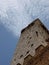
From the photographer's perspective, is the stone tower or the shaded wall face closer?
the shaded wall face

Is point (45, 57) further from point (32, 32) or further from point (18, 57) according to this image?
Answer: point (32, 32)

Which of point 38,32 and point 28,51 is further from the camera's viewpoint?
point 38,32

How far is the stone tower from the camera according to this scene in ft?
88.8

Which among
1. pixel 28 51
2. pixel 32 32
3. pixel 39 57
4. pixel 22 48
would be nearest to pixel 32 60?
pixel 39 57

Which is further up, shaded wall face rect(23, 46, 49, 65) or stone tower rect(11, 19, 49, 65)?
stone tower rect(11, 19, 49, 65)

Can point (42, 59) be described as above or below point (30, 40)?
below

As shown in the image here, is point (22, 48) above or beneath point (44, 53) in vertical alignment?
above

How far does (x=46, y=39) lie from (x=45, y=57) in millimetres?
9152

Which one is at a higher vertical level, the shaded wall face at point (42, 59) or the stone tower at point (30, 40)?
the stone tower at point (30, 40)

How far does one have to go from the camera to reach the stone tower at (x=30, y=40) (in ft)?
88.8

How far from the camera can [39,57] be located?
68.2 feet

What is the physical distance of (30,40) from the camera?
2902cm

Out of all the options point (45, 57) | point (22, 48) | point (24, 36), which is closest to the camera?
point (45, 57)

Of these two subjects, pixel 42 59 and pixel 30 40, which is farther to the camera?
pixel 30 40
